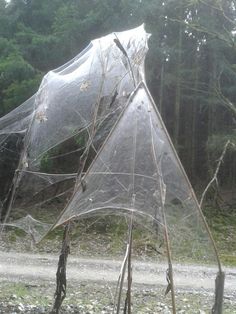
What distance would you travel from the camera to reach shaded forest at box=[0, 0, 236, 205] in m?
19.1

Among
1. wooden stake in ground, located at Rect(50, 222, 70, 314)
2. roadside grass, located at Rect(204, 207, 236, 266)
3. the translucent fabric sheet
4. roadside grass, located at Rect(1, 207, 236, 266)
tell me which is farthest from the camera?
roadside grass, located at Rect(204, 207, 236, 266)

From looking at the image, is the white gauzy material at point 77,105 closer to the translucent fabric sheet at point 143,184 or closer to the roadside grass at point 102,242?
the translucent fabric sheet at point 143,184

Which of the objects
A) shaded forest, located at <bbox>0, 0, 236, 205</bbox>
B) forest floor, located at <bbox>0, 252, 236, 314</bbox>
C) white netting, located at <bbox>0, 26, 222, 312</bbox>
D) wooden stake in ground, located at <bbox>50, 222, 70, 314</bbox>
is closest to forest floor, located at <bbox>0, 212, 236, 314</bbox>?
forest floor, located at <bbox>0, 252, 236, 314</bbox>

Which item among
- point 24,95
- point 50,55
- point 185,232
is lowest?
point 185,232

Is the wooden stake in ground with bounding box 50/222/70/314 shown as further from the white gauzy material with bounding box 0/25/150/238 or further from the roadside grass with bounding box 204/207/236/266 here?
the roadside grass with bounding box 204/207/236/266

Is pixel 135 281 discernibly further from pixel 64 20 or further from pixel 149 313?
pixel 64 20

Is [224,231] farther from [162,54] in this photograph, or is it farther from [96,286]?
[96,286]

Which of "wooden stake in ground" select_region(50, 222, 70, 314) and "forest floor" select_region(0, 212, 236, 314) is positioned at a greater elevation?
"wooden stake in ground" select_region(50, 222, 70, 314)

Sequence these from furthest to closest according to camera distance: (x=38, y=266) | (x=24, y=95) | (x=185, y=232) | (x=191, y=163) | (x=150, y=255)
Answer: (x=191, y=163) < (x=24, y=95) < (x=150, y=255) < (x=38, y=266) < (x=185, y=232)

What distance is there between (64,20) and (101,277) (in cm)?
1254

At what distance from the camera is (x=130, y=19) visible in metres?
19.5

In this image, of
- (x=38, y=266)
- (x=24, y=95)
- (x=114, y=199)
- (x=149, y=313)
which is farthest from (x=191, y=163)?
(x=114, y=199)

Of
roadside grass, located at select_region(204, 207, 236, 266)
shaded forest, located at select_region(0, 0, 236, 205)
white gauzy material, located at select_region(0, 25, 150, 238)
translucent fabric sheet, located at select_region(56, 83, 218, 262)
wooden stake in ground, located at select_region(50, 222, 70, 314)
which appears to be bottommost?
roadside grass, located at select_region(204, 207, 236, 266)

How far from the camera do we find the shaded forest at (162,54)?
62.8 ft
